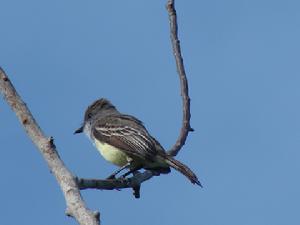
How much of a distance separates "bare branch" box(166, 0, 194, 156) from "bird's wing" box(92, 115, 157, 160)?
4.38 feet

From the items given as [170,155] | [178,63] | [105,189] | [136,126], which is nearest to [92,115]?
[136,126]

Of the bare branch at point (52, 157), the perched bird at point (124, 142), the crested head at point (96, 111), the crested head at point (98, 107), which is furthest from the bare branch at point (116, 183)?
the crested head at point (98, 107)

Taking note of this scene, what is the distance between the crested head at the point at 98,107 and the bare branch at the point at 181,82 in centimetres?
372

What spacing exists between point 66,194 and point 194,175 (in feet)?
15.4

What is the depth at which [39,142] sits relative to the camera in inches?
211

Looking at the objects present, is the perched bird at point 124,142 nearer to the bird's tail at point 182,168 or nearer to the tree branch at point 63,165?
the bird's tail at point 182,168

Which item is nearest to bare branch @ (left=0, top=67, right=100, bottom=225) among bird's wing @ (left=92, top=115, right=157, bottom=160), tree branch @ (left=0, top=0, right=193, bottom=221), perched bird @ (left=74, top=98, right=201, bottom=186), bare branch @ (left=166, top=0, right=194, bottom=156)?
tree branch @ (left=0, top=0, right=193, bottom=221)

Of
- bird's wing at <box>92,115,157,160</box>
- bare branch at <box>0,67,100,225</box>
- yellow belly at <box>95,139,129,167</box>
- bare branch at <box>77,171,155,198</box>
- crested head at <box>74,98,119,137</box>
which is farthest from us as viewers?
crested head at <box>74,98,119,137</box>

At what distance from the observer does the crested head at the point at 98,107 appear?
43.3ft

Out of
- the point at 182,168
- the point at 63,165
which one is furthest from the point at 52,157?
the point at 182,168

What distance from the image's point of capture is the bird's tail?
9.26 m

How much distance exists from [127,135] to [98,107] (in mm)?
1801

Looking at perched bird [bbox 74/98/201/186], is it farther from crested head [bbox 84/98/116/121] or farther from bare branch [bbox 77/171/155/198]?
bare branch [bbox 77/171/155/198]

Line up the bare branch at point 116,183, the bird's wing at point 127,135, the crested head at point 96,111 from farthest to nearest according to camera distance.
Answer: the crested head at point 96,111
the bird's wing at point 127,135
the bare branch at point 116,183
